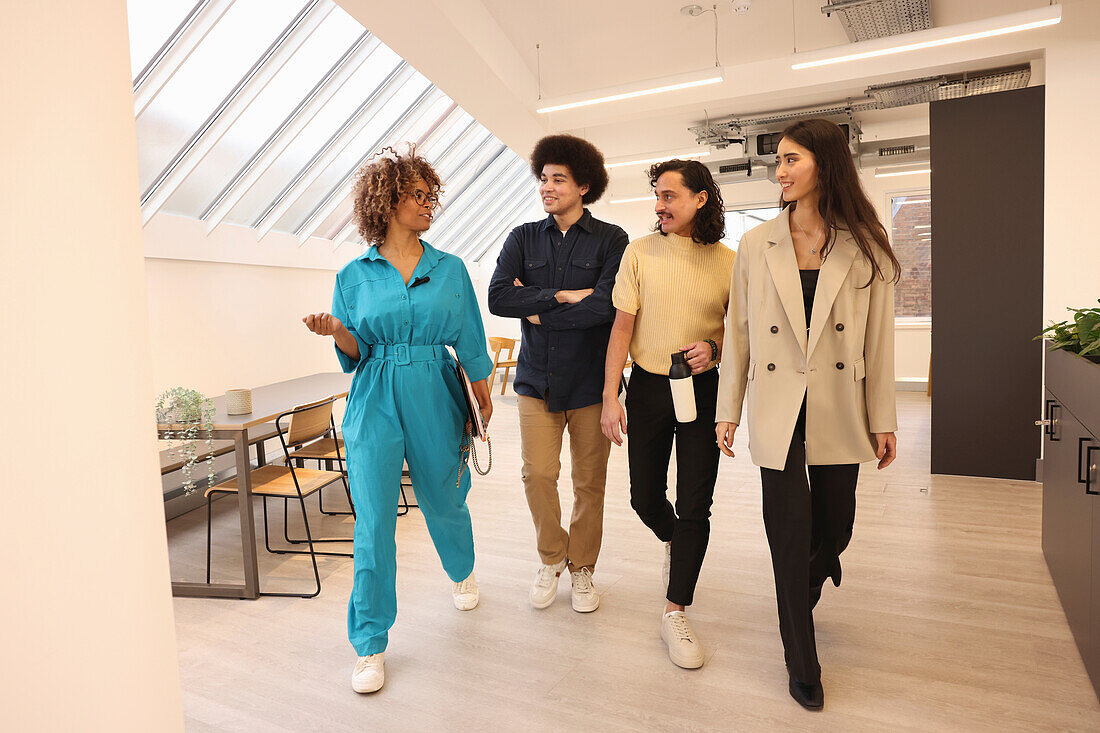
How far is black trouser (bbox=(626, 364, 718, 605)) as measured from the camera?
224 cm

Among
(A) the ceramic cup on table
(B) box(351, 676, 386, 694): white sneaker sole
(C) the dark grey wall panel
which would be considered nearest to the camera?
(B) box(351, 676, 386, 694): white sneaker sole

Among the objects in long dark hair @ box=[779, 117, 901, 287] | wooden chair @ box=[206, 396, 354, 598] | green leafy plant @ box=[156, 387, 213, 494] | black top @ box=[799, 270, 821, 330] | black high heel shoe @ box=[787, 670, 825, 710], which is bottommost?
black high heel shoe @ box=[787, 670, 825, 710]

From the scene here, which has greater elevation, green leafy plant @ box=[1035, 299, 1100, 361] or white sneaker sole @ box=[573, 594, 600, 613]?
green leafy plant @ box=[1035, 299, 1100, 361]

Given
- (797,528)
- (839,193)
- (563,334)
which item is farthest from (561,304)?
(797,528)

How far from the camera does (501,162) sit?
9.42 metres

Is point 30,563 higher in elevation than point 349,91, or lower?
lower

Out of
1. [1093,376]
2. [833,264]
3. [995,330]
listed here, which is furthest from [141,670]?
[995,330]

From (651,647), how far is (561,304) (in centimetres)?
120

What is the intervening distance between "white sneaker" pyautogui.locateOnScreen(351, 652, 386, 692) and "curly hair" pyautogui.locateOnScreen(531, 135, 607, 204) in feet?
5.69

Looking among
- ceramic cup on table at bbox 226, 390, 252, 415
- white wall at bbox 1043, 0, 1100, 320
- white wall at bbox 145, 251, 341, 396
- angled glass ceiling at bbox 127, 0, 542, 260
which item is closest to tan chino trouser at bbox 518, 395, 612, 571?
ceramic cup on table at bbox 226, 390, 252, 415

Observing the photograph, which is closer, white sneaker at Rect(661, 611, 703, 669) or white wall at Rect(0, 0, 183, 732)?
white wall at Rect(0, 0, 183, 732)

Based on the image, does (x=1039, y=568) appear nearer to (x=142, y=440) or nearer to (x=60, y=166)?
(x=142, y=440)

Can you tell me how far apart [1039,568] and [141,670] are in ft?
10.7

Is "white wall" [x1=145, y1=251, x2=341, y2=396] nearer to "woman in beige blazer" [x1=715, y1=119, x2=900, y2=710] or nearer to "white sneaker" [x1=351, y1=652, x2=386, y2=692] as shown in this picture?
"white sneaker" [x1=351, y1=652, x2=386, y2=692]
